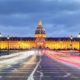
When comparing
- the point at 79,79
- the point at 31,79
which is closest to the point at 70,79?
the point at 79,79

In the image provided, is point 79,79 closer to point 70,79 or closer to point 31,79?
point 70,79

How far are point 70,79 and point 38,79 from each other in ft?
5.05

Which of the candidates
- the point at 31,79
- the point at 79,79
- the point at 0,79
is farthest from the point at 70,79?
the point at 0,79

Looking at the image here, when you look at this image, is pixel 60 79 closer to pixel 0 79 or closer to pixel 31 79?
pixel 31 79

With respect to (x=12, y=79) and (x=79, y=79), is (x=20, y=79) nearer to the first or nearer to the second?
(x=12, y=79)

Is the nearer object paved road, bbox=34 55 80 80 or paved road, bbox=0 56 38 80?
paved road, bbox=34 55 80 80

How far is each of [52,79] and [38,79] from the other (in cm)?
71

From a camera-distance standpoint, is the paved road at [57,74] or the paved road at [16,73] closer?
the paved road at [57,74]

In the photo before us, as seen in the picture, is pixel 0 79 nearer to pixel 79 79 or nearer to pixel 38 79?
pixel 38 79

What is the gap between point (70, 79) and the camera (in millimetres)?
18875

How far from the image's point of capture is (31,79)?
18.7 metres

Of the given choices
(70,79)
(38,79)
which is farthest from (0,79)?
(70,79)

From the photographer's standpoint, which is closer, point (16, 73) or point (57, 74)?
point (57, 74)

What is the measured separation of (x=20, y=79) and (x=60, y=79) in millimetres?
1941
